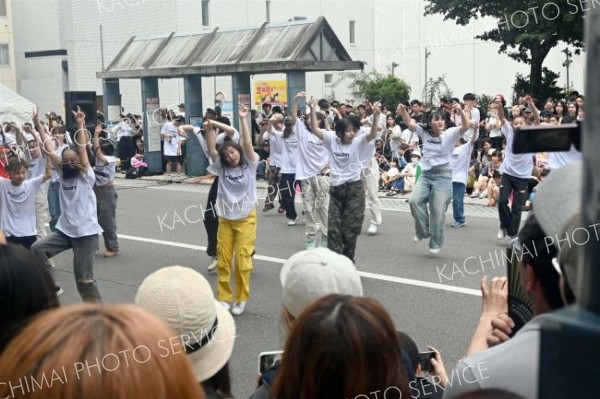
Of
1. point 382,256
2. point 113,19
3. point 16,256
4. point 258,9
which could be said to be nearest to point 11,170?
point 382,256

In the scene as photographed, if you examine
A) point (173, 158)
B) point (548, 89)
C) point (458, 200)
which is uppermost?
point (548, 89)

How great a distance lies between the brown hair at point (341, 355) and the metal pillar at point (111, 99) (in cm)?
2185

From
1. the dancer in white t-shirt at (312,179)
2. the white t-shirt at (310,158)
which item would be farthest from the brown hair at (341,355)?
the white t-shirt at (310,158)

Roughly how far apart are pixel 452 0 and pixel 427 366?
23.0 m

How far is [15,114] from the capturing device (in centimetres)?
2614

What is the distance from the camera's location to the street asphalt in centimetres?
691

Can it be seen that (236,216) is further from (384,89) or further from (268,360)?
(384,89)

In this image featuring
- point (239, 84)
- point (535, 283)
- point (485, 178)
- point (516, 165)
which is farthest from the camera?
point (239, 84)

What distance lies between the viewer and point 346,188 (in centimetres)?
927

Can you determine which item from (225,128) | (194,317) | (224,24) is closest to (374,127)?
(225,128)

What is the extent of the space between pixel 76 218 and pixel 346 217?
3001mm

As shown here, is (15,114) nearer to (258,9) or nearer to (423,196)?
(258,9)

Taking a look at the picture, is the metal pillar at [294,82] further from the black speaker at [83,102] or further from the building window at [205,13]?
the building window at [205,13]

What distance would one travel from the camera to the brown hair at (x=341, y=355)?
220 cm
